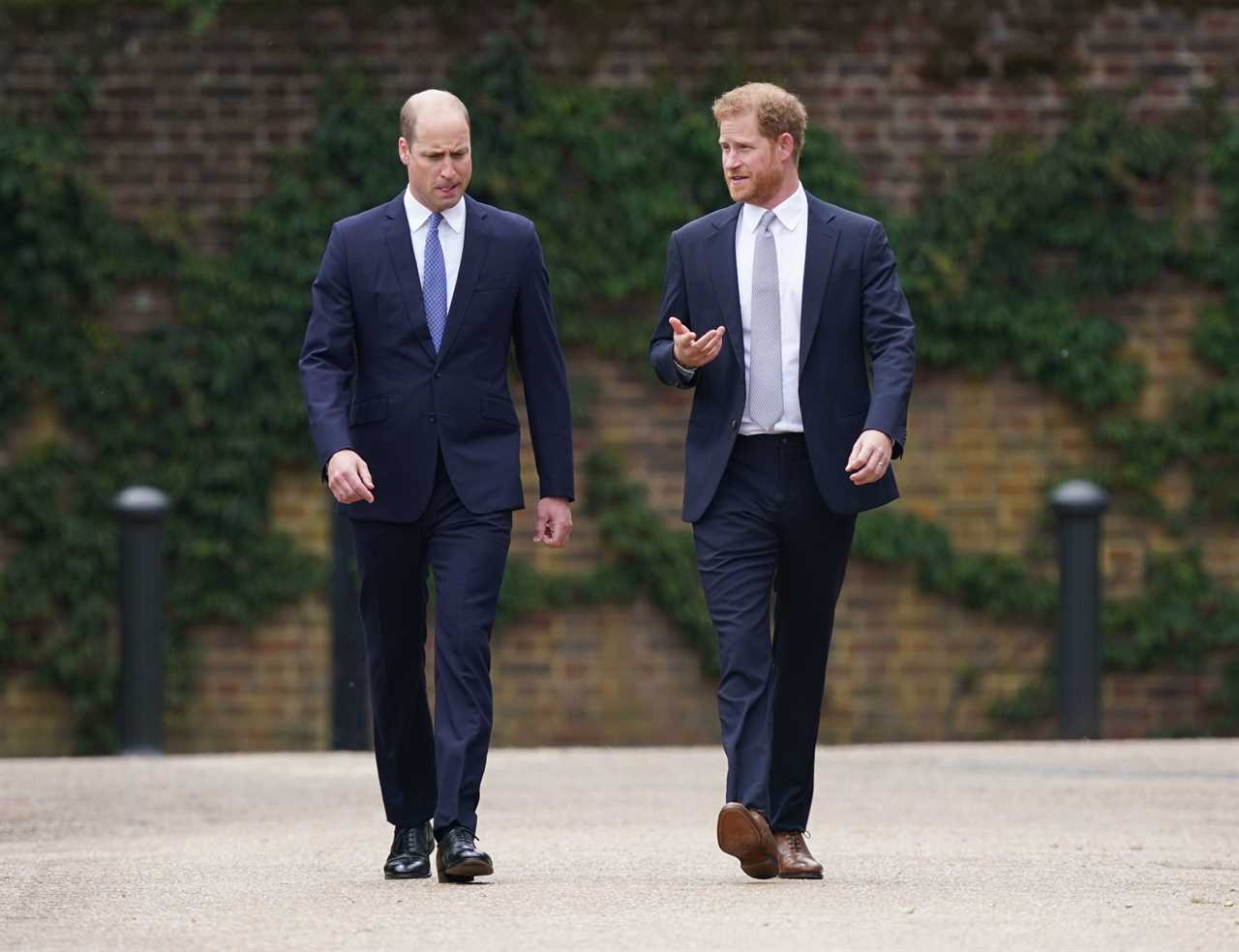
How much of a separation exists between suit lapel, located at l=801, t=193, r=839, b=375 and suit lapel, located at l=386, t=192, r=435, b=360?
840 millimetres

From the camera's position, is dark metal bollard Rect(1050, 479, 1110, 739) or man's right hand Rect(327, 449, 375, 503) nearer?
man's right hand Rect(327, 449, 375, 503)

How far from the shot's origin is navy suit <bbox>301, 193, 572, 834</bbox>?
5773 millimetres

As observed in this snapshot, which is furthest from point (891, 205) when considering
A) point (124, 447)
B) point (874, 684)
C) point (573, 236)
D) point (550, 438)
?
point (550, 438)

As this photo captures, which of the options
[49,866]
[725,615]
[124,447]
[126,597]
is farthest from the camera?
[124,447]

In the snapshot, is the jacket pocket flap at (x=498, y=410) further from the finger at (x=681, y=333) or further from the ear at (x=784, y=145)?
the ear at (x=784, y=145)

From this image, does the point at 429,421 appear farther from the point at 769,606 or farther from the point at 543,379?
the point at 769,606

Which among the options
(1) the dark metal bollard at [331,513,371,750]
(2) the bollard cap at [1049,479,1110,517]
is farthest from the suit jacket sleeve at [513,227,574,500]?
(2) the bollard cap at [1049,479,1110,517]

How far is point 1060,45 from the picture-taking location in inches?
427

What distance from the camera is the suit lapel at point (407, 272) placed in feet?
19.2

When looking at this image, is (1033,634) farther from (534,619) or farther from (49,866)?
(49,866)

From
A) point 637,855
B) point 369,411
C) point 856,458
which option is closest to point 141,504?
point 637,855

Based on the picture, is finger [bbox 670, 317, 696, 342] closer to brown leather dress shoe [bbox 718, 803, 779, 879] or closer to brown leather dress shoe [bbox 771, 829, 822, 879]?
brown leather dress shoe [bbox 718, 803, 779, 879]

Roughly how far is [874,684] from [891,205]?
2.00 metres

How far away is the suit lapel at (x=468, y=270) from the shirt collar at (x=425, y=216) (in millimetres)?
16
